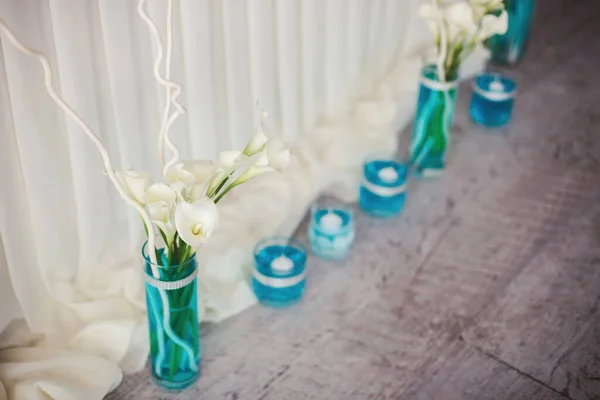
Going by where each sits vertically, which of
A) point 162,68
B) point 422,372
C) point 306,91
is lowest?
point 422,372

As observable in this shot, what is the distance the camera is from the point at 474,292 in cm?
154

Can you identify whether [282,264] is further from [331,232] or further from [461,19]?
[461,19]

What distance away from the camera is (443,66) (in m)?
1.72

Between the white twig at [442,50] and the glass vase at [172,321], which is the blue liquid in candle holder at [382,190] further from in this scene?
the glass vase at [172,321]

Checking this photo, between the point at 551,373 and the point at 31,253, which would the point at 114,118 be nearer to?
the point at 31,253

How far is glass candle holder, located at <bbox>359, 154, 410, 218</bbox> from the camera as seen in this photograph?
169 centimetres

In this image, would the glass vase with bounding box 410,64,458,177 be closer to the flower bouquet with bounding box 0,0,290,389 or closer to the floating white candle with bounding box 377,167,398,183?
the floating white candle with bounding box 377,167,398,183

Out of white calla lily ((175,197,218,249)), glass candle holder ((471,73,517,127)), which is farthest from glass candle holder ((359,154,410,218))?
white calla lily ((175,197,218,249))

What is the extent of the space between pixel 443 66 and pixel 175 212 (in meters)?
0.85

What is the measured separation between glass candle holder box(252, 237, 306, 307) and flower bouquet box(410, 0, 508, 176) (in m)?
0.46

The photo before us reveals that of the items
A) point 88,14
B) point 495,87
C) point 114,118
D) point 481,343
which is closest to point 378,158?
point 495,87

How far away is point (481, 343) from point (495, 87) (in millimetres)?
777

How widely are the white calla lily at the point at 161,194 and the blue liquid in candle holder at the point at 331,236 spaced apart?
52 centimetres

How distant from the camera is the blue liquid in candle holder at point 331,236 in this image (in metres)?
1.59
